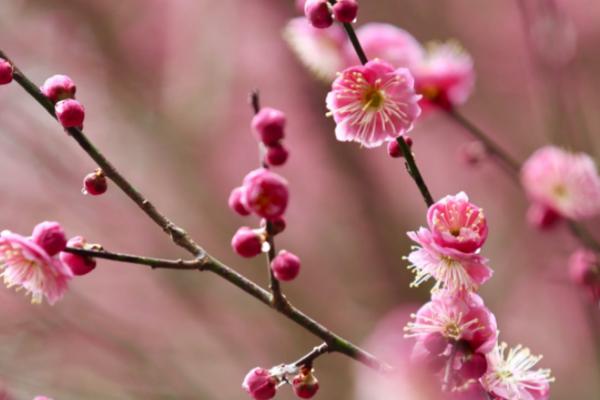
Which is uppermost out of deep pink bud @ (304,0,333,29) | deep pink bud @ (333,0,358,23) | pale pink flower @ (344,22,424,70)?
pale pink flower @ (344,22,424,70)

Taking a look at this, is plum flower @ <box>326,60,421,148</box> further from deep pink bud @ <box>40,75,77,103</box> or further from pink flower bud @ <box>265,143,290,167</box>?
deep pink bud @ <box>40,75,77,103</box>

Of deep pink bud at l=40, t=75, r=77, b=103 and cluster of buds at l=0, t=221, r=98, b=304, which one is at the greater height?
deep pink bud at l=40, t=75, r=77, b=103

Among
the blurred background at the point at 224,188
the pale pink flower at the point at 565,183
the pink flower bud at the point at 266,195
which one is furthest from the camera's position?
the blurred background at the point at 224,188

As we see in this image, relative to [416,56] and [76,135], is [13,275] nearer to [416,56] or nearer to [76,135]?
[76,135]

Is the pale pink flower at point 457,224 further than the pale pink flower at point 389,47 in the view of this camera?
No

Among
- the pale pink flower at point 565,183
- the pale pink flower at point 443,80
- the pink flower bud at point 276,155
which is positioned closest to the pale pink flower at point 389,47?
the pale pink flower at point 443,80

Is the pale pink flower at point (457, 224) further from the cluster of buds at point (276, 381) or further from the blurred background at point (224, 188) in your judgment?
the blurred background at point (224, 188)

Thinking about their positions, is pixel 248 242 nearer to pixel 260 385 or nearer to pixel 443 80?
pixel 260 385

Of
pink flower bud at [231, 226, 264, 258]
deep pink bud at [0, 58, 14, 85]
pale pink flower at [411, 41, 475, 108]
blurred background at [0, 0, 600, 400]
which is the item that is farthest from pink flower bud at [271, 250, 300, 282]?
blurred background at [0, 0, 600, 400]
